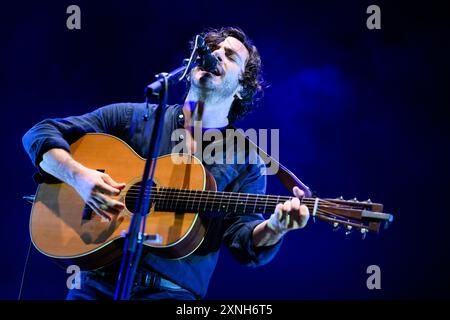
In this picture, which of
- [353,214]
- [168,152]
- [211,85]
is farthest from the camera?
[211,85]

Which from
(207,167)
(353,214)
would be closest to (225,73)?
(207,167)

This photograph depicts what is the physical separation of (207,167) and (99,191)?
0.70m

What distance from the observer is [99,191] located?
2.60m

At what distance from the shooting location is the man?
2543mm

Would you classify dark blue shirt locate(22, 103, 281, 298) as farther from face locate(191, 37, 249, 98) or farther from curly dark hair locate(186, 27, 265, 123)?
curly dark hair locate(186, 27, 265, 123)

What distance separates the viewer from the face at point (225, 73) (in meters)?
3.18

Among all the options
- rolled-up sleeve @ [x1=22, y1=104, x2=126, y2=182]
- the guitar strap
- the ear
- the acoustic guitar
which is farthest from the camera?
the ear

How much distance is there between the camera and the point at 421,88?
4012 mm

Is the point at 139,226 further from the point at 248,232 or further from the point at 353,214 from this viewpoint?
the point at 353,214

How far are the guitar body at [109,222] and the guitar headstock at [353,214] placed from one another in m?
0.69

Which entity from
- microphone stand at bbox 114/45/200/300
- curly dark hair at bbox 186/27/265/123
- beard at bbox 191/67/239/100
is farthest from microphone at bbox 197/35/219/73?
curly dark hair at bbox 186/27/265/123

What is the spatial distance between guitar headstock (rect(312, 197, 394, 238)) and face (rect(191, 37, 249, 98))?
1227 millimetres
